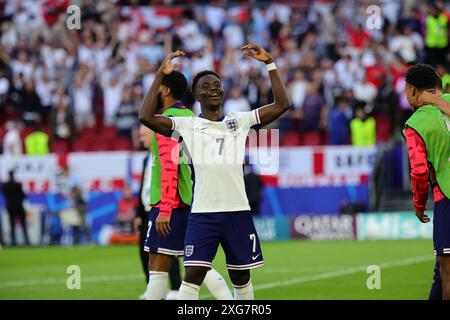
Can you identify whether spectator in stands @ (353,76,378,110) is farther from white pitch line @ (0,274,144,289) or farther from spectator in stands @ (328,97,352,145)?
white pitch line @ (0,274,144,289)

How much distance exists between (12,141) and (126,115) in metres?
3.16

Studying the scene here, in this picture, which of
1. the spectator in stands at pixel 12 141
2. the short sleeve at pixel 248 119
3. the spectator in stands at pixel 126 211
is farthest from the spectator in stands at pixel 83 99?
the short sleeve at pixel 248 119

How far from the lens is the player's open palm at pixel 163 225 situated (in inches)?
381

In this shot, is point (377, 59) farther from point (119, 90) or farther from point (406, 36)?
point (119, 90)

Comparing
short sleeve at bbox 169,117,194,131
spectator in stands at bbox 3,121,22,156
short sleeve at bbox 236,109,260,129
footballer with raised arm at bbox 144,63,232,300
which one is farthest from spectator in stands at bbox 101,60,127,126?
short sleeve at bbox 236,109,260,129

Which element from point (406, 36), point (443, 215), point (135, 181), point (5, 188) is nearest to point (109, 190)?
point (135, 181)

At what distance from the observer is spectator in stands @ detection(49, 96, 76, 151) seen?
28391 millimetres

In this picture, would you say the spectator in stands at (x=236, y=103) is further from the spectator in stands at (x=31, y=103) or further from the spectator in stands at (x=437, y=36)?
the spectator in stands at (x=31, y=103)

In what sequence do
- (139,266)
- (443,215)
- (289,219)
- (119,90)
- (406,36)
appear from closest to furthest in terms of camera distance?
(443,215), (139,266), (289,219), (406,36), (119,90)

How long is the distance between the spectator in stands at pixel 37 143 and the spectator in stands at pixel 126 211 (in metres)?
3.15

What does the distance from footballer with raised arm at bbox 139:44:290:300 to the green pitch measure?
4.63 metres

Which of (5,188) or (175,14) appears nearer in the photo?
(5,188)

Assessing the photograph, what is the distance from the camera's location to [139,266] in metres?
19.0

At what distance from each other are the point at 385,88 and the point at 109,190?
7510mm
